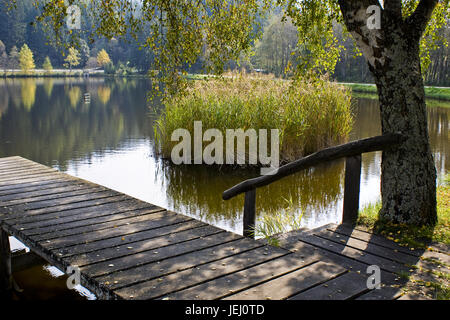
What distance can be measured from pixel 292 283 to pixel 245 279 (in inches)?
11.4

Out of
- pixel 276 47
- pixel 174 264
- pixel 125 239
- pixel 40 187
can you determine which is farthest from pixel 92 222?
pixel 276 47

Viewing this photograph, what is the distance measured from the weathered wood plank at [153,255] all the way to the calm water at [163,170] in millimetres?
2684

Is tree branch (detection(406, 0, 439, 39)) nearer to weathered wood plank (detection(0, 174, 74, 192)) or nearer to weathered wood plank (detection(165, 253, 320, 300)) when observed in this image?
weathered wood plank (detection(165, 253, 320, 300))

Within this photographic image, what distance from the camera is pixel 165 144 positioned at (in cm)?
1027

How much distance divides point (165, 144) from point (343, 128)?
398 centimetres

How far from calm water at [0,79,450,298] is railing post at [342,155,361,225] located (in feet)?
6.75

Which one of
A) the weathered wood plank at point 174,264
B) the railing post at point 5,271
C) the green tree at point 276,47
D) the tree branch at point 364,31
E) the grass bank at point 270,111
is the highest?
the green tree at point 276,47

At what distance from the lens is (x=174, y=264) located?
309cm

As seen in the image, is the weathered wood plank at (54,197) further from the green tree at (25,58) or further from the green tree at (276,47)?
the green tree at (25,58)

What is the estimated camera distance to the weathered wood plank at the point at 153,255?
3.02 meters

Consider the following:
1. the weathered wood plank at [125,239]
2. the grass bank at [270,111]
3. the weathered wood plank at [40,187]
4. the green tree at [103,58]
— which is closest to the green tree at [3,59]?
the green tree at [103,58]

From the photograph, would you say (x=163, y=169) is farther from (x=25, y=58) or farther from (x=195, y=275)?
(x=25, y=58)
